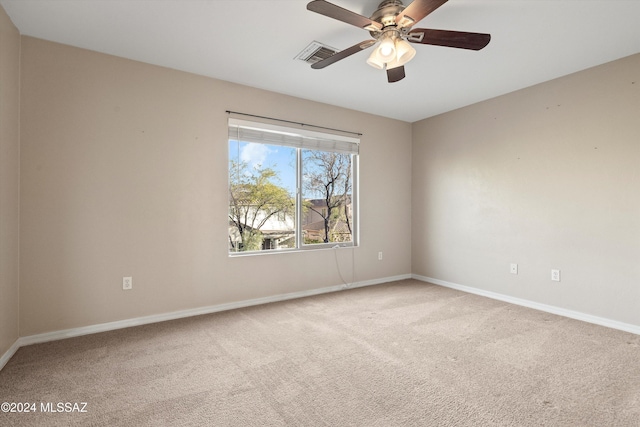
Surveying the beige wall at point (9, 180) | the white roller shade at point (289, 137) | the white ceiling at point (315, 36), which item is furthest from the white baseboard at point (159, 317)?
the white ceiling at point (315, 36)

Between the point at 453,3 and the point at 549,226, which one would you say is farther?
the point at 549,226

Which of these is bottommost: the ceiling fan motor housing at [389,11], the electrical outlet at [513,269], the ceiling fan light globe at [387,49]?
the electrical outlet at [513,269]

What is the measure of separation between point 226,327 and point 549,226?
3.55 meters

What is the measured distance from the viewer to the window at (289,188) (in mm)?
3527

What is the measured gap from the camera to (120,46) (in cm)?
262

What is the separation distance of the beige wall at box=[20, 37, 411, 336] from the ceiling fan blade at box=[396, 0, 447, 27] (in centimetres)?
206

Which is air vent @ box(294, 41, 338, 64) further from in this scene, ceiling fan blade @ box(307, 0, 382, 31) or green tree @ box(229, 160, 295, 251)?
green tree @ box(229, 160, 295, 251)

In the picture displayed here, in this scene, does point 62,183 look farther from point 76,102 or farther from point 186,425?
point 186,425

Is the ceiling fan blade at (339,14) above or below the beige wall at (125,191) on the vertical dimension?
above

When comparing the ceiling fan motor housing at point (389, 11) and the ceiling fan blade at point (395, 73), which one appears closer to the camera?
the ceiling fan motor housing at point (389, 11)

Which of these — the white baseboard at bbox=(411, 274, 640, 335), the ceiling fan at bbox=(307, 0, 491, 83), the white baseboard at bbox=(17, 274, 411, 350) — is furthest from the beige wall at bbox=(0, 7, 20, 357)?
the white baseboard at bbox=(411, 274, 640, 335)

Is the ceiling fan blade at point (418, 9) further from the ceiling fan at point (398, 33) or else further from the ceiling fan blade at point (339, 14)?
the ceiling fan blade at point (339, 14)

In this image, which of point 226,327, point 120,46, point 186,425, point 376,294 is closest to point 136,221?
point 226,327

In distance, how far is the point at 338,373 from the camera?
2.04 m
